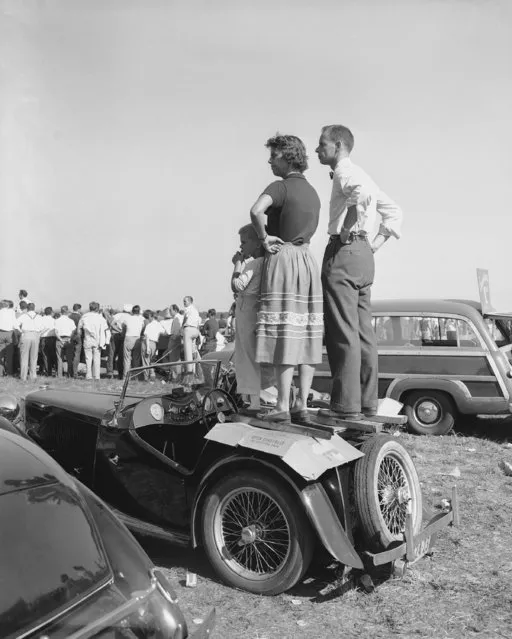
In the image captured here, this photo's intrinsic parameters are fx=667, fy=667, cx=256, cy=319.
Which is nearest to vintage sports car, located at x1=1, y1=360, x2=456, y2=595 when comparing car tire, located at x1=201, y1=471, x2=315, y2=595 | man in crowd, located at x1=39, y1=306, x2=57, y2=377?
car tire, located at x1=201, y1=471, x2=315, y2=595

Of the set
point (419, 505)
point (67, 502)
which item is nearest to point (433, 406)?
point (419, 505)

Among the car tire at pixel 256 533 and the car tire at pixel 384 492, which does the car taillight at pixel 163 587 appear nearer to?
the car tire at pixel 256 533

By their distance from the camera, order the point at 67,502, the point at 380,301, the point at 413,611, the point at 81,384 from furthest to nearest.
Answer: the point at 81,384, the point at 380,301, the point at 413,611, the point at 67,502

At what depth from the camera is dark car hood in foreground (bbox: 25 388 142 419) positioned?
5062 mm

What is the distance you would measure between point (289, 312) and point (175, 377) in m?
1.01

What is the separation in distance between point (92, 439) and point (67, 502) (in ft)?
8.65

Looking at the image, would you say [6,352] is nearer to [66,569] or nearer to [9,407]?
[9,407]

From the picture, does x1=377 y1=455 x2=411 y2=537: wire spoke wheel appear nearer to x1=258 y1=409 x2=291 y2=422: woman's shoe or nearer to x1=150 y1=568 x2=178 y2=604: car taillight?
x1=258 y1=409 x2=291 y2=422: woman's shoe

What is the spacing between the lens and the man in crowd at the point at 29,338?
16.0m

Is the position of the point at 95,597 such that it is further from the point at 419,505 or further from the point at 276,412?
the point at 419,505

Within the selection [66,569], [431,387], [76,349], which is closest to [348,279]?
[66,569]

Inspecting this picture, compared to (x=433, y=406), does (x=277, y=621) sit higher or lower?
lower

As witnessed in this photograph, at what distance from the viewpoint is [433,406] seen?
31.5 ft

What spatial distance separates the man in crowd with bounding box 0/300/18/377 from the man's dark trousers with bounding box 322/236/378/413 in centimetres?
1309
